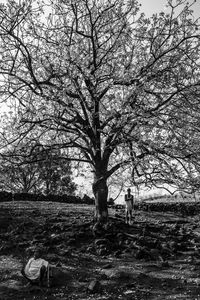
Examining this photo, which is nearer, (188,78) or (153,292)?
(153,292)

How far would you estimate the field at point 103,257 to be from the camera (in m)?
8.80

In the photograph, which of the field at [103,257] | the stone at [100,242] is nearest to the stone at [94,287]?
the field at [103,257]

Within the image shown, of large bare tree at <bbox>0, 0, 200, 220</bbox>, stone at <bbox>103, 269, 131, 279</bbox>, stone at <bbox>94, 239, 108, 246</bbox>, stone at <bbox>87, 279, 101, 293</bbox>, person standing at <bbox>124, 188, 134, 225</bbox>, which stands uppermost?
large bare tree at <bbox>0, 0, 200, 220</bbox>

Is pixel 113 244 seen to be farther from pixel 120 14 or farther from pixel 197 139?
pixel 120 14

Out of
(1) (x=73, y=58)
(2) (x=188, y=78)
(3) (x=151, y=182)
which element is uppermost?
(1) (x=73, y=58)

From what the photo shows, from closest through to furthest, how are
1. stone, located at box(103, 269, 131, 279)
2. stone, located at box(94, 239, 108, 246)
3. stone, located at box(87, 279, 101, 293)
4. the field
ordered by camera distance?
stone, located at box(87, 279, 101, 293) < the field < stone, located at box(103, 269, 131, 279) < stone, located at box(94, 239, 108, 246)

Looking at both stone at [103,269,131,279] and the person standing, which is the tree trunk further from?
stone at [103,269,131,279]

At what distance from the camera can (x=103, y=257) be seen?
11578mm

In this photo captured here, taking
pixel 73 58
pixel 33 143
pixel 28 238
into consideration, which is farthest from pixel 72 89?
pixel 28 238

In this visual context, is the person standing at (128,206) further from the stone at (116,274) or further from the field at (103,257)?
the stone at (116,274)

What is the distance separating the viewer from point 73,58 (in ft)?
44.4

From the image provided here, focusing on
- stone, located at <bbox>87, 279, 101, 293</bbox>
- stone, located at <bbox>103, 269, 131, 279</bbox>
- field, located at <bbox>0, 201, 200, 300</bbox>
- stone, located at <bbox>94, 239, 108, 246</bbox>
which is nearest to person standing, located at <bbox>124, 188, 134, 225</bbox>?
field, located at <bbox>0, 201, 200, 300</bbox>

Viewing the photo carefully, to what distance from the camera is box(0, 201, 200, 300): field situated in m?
8.80

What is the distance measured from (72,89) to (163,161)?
4298mm
